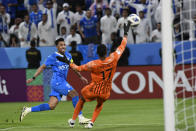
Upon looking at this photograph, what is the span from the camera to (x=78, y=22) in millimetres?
19109

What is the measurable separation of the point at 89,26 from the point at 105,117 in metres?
6.77

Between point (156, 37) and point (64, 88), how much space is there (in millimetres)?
7701

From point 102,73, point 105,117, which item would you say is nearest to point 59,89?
point 102,73

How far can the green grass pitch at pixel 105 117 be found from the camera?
33.1 feet

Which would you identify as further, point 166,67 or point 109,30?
point 109,30

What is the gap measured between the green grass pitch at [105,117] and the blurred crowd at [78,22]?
260cm

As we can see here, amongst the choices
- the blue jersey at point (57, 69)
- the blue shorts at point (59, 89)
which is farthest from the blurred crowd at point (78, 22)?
the blue shorts at point (59, 89)

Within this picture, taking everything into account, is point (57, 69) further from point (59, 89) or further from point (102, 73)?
point (102, 73)

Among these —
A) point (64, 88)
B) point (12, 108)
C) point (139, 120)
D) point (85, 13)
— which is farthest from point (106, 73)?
point (85, 13)

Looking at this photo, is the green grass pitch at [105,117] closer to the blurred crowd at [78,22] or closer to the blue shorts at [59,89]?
the blue shorts at [59,89]

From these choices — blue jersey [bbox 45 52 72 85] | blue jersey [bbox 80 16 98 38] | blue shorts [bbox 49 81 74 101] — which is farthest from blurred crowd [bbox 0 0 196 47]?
blue shorts [bbox 49 81 74 101]

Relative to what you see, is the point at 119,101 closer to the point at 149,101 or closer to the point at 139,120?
the point at 149,101

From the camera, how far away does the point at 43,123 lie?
11.5m

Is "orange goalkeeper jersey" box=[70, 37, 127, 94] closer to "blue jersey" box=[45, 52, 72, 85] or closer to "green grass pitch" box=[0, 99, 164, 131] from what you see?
"green grass pitch" box=[0, 99, 164, 131]
